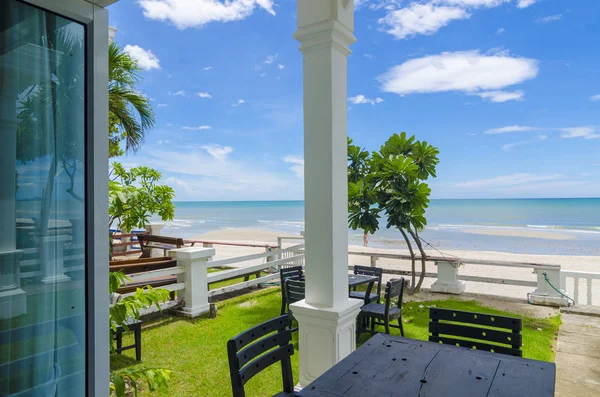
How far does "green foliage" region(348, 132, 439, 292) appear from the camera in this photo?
18.5 ft

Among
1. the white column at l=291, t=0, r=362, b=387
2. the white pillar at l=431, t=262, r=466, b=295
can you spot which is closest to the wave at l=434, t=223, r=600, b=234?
the white pillar at l=431, t=262, r=466, b=295

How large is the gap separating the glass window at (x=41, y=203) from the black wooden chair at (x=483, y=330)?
74.1 inches

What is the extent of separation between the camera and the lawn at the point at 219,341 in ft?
9.93

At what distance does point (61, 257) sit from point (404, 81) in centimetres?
3763

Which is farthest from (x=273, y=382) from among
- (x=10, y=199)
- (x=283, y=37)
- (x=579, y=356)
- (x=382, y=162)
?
(x=283, y=37)

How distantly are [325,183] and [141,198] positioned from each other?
1843mm

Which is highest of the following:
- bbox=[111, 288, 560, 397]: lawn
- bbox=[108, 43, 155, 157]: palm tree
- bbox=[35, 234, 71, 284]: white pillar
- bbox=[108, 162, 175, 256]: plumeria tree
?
bbox=[108, 43, 155, 157]: palm tree

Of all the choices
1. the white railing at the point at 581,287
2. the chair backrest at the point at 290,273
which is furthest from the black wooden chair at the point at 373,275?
the white railing at the point at 581,287

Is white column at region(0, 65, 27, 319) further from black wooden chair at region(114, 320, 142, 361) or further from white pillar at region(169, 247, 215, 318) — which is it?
white pillar at region(169, 247, 215, 318)

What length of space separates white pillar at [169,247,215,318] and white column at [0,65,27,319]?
3.50 meters

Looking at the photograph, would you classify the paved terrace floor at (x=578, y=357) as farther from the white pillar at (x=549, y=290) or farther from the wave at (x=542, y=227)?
the wave at (x=542, y=227)

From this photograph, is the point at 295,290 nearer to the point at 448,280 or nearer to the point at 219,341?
the point at 219,341

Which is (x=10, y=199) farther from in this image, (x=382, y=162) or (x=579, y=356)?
(x=382, y=162)

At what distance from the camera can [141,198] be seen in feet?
10.9
